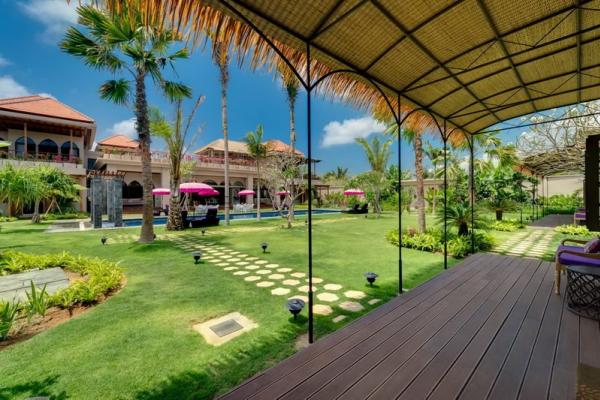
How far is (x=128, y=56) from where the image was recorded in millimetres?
9086

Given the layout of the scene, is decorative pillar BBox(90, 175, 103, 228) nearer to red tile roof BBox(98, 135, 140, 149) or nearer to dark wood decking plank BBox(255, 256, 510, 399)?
red tile roof BBox(98, 135, 140, 149)

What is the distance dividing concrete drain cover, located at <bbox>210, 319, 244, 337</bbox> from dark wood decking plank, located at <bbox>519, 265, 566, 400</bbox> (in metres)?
3.04

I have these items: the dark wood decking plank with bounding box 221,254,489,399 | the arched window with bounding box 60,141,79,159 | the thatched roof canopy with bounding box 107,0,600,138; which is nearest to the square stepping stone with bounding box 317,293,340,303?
the dark wood decking plank with bounding box 221,254,489,399

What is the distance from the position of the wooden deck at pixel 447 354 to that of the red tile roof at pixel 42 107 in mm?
26777

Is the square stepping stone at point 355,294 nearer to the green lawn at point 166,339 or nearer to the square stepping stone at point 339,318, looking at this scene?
the green lawn at point 166,339

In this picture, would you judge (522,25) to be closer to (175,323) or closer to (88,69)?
(175,323)

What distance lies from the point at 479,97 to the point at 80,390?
7395 mm

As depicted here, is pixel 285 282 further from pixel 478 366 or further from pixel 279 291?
pixel 478 366

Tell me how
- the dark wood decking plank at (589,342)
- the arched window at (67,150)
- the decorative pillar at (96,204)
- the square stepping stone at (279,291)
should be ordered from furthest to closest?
1. the arched window at (67,150)
2. the decorative pillar at (96,204)
3. the square stepping stone at (279,291)
4. the dark wood decking plank at (589,342)

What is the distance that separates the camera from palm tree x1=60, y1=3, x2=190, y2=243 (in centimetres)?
836

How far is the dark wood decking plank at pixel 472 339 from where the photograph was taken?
83.3 inches

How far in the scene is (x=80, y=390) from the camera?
7.66 ft

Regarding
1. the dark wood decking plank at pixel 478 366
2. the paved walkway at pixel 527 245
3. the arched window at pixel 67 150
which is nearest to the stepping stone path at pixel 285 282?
the dark wood decking plank at pixel 478 366

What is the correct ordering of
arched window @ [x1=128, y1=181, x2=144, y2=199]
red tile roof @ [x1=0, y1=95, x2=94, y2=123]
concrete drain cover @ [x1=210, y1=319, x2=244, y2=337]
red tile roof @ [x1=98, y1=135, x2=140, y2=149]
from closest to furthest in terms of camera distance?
concrete drain cover @ [x1=210, y1=319, x2=244, y2=337], red tile roof @ [x1=0, y1=95, x2=94, y2=123], arched window @ [x1=128, y1=181, x2=144, y2=199], red tile roof @ [x1=98, y1=135, x2=140, y2=149]
